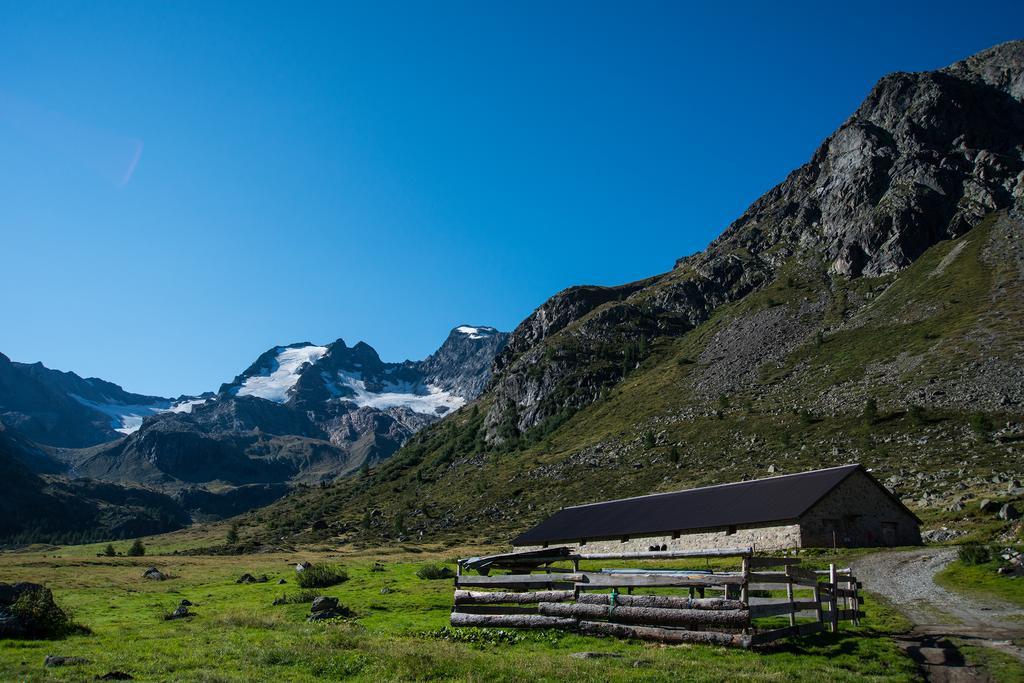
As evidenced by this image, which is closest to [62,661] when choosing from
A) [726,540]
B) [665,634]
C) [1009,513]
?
[665,634]

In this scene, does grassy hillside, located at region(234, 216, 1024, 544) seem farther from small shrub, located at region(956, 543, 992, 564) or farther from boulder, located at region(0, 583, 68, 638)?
boulder, located at region(0, 583, 68, 638)

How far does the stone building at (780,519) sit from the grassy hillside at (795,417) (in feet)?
17.0

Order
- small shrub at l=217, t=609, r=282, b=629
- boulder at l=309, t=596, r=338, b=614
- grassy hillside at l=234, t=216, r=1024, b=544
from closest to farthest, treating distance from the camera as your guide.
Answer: small shrub at l=217, t=609, r=282, b=629, boulder at l=309, t=596, r=338, b=614, grassy hillside at l=234, t=216, r=1024, b=544

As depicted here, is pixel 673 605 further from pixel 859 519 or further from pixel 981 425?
pixel 981 425

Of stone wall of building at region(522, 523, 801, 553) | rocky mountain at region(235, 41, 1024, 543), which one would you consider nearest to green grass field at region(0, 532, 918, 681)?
stone wall of building at region(522, 523, 801, 553)

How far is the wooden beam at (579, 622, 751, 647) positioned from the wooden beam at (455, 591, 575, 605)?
170 centimetres

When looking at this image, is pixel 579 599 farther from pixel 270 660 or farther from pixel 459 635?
pixel 270 660

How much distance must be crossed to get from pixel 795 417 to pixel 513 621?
8844 centimetres

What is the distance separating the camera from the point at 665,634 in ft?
63.6

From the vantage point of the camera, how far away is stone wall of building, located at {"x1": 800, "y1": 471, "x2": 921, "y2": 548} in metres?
47.8

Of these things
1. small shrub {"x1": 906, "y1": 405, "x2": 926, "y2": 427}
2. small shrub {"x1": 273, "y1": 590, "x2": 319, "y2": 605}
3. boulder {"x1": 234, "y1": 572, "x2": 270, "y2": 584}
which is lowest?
boulder {"x1": 234, "y1": 572, "x2": 270, "y2": 584}

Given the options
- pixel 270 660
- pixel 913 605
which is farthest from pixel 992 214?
pixel 270 660

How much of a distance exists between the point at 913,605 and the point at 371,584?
3193cm

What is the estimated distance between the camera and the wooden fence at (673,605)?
1856 centimetres
